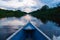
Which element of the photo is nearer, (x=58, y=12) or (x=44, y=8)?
(x=58, y=12)

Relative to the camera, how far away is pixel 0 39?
14.8 metres

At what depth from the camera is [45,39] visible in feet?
30.3

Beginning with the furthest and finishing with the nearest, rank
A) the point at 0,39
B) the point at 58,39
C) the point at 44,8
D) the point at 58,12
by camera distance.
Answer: the point at 44,8, the point at 58,12, the point at 0,39, the point at 58,39

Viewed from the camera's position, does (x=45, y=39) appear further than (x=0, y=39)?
No

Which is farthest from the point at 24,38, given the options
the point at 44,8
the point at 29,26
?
the point at 44,8

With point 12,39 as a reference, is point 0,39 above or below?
below

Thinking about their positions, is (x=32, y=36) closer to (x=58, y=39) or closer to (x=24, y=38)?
(x=24, y=38)

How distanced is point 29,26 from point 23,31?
Answer: 2.36ft

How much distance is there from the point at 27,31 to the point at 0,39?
2.73 metres

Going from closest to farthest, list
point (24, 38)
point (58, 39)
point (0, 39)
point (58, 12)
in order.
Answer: point (58, 39), point (24, 38), point (0, 39), point (58, 12)

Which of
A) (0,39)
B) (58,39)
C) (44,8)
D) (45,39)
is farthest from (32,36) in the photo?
(44,8)

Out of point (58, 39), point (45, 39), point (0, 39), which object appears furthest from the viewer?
point (0, 39)

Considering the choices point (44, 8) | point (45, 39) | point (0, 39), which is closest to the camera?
point (45, 39)

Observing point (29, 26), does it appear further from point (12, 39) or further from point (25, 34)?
point (12, 39)
